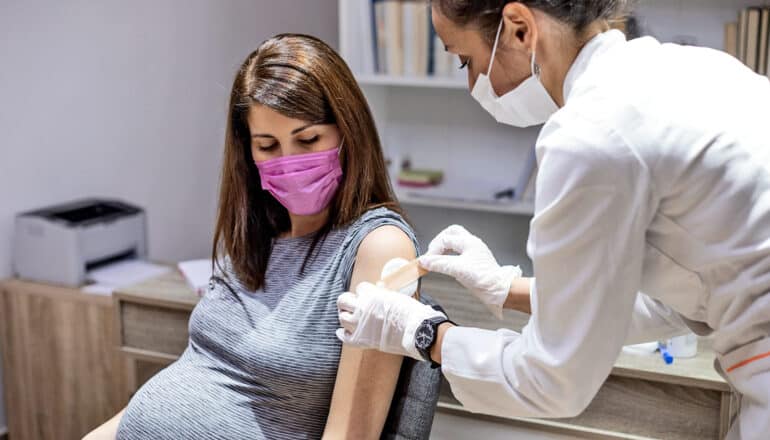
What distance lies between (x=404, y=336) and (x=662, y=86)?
0.49 meters

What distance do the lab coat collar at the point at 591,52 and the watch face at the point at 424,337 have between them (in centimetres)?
38

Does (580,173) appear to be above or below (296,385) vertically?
above

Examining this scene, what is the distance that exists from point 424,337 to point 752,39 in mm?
1466

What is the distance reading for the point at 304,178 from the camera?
162 cm

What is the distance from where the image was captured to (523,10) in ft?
3.64

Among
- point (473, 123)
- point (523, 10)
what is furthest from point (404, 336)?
point (473, 123)

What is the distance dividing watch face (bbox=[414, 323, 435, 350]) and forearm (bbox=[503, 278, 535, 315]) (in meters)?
0.27

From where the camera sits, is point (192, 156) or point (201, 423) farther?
point (192, 156)

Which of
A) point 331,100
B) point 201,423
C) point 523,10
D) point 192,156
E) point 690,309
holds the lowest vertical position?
point 201,423

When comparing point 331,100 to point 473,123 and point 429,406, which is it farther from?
point 473,123

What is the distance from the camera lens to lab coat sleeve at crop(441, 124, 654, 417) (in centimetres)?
103

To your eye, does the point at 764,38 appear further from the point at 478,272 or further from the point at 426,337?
the point at 426,337

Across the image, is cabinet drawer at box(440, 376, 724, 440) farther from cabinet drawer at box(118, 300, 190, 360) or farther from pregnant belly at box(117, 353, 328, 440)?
cabinet drawer at box(118, 300, 190, 360)

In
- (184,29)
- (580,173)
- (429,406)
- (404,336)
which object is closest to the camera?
(580,173)
